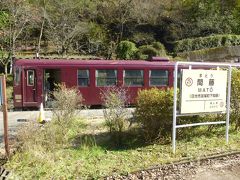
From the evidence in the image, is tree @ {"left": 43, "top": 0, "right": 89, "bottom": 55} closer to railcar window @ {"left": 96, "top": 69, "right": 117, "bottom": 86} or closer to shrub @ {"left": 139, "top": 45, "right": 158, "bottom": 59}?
shrub @ {"left": 139, "top": 45, "right": 158, "bottom": 59}

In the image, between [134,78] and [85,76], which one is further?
[134,78]

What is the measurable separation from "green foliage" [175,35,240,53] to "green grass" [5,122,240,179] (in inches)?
897

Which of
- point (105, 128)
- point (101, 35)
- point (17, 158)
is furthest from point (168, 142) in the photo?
point (101, 35)

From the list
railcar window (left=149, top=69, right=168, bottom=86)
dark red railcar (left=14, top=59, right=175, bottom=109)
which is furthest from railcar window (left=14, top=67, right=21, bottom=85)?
railcar window (left=149, top=69, right=168, bottom=86)

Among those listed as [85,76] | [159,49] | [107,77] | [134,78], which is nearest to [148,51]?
[159,49]

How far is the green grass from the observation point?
6.29m

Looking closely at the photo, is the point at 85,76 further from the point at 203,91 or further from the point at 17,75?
the point at 203,91

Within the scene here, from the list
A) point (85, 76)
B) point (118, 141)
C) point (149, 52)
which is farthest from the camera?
point (149, 52)

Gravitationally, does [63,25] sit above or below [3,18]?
below

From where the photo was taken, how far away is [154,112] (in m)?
7.80

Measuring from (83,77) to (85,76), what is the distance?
0.35ft

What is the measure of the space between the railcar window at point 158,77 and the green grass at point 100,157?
34.4 feet

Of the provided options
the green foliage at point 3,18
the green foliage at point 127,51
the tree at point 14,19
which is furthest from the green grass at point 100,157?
the green foliage at point 127,51

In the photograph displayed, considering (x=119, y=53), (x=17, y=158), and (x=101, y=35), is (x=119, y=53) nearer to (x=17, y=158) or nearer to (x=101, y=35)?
(x=101, y=35)
